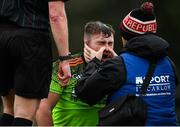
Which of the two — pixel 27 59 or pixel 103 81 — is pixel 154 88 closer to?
pixel 103 81

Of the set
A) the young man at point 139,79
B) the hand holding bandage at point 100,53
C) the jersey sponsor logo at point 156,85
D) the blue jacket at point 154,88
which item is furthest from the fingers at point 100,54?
the jersey sponsor logo at point 156,85

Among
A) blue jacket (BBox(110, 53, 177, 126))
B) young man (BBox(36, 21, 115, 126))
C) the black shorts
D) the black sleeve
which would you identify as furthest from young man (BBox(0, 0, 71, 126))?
young man (BBox(36, 21, 115, 126))

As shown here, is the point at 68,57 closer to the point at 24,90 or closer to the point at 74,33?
the point at 24,90

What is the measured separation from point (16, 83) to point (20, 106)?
0.53ft

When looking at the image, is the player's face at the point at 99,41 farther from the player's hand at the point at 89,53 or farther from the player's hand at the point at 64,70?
the player's hand at the point at 64,70

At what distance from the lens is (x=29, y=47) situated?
17.7ft

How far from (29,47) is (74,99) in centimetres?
102

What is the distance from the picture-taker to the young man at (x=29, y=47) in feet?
17.6

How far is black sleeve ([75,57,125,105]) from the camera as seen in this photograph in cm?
527

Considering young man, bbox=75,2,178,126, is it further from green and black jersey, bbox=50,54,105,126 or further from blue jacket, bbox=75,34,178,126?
green and black jersey, bbox=50,54,105,126

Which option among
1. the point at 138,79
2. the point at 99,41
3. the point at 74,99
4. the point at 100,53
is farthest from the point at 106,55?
the point at 138,79

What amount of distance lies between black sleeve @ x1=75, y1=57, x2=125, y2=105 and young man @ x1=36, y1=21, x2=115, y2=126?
2.53ft

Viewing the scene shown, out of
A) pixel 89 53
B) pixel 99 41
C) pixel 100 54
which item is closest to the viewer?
pixel 100 54

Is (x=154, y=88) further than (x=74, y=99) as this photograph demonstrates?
No
